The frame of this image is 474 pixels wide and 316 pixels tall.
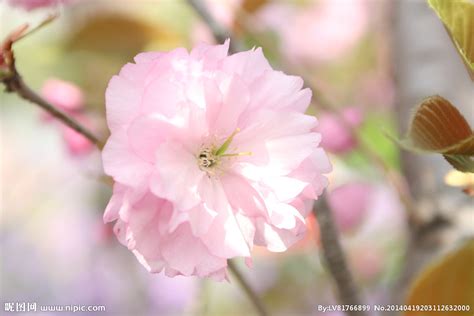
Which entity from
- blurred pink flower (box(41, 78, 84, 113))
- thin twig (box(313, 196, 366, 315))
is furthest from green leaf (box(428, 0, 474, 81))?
blurred pink flower (box(41, 78, 84, 113))

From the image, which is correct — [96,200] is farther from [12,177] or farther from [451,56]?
[451,56]

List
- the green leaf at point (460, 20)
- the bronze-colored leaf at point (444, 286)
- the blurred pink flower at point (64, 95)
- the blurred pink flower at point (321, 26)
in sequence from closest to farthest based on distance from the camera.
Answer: the green leaf at point (460, 20) → the bronze-colored leaf at point (444, 286) → the blurred pink flower at point (64, 95) → the blurred pink flower at point (321, 26)

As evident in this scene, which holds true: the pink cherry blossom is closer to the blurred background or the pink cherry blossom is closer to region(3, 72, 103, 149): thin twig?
the blurred background

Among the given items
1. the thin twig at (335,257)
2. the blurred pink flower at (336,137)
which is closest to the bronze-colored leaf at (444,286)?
the thin twig at (335,257)

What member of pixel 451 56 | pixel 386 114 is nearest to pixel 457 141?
pixel 451 56

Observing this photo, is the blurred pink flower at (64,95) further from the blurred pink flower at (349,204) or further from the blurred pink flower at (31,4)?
the blurred pink flower at (349,204)

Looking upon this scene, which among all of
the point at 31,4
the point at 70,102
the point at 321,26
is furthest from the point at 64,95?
the point at 321,26
